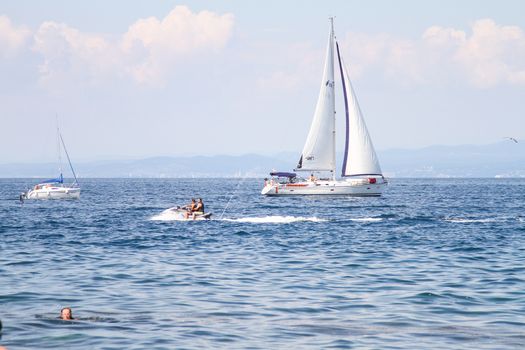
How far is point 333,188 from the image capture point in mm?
101500

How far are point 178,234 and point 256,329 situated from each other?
2914 cm

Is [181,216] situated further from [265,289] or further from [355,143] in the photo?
[355,143]

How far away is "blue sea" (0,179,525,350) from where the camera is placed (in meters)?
21.7

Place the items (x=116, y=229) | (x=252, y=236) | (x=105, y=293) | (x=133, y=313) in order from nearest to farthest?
(x=133, y=313), (x=105, y=293), (x=252, y=236), (x=116, y=229)

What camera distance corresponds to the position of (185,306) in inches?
1019

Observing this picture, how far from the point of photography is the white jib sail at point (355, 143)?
103 metres

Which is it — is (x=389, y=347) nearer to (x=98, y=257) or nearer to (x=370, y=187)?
(x=98, y=257)

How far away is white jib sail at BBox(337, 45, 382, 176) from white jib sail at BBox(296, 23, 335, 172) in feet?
7.21

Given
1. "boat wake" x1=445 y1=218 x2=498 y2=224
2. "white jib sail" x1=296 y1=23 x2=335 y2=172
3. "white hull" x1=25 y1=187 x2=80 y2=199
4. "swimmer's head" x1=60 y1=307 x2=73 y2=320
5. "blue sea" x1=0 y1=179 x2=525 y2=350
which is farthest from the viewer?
"white hull" x1=25 y1=187 x2=80 y2=199

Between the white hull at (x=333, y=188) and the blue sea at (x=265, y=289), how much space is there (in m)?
48.4

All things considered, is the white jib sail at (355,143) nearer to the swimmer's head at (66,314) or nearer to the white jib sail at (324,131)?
Answer: the white jib sail at (324,131)

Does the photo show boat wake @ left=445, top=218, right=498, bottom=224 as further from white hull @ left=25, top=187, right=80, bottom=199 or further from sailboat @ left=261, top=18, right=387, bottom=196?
white hull @ left=25, top=187, right=80, bottom=199

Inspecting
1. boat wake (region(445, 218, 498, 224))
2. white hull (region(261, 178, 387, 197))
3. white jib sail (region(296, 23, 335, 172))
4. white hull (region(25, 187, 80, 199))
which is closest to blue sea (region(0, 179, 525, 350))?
boat wake (region(445, 218, 498, 224))

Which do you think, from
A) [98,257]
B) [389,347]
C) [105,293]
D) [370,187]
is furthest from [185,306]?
[370,187]
